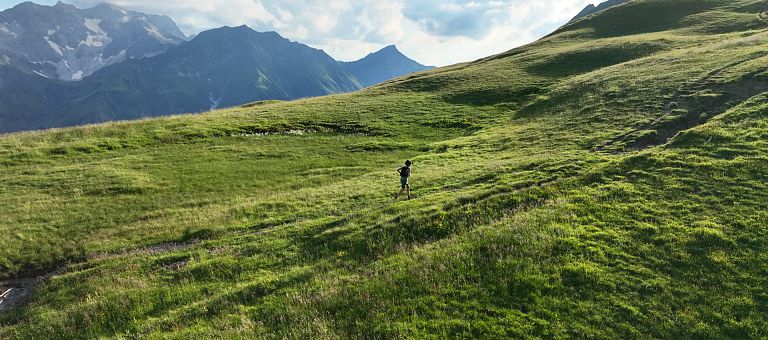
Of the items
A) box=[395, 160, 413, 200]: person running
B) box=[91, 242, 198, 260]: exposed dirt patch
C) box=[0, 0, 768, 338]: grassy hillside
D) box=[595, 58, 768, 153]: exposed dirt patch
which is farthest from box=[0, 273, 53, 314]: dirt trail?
box=[595, 58, 768, 153]: exposed dirt patch

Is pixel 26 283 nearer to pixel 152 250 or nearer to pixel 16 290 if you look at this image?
pixel 16 290

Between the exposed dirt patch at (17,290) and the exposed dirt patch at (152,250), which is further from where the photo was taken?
the exposed dirt patch at (152,250)

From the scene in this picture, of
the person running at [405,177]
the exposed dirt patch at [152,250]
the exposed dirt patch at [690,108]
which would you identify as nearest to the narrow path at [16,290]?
the exposed dirt patch at [152,250]

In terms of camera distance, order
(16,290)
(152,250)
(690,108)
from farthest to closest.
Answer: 1. (690,108)
2. (152,250)
3. (16,290)

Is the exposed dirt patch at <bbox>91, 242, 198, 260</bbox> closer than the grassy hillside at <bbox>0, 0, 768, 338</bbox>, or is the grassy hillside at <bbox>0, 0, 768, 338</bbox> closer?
the grassy hillside at <bbox>0, 0, 768, 338</bbox>

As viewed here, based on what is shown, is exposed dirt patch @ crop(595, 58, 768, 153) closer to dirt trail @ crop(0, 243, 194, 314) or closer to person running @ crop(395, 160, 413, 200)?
person running @ crop(395, 160, 413, 200)

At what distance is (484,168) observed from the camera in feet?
101

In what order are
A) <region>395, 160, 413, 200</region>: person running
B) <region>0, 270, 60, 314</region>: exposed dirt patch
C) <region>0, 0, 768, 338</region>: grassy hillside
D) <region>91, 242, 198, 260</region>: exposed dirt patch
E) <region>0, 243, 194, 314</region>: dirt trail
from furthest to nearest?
<region>395, 160, 413, 200</region>: person running < <region>91, 242, 198, 260</region>: exposed dirt patch < <region>0, 243, 194, 314</region>: dirt trail < <region>0, 270, 60, 314</region>: exposed dirt patch < <region>0, 0, 768, 338</region>: grassy hillside

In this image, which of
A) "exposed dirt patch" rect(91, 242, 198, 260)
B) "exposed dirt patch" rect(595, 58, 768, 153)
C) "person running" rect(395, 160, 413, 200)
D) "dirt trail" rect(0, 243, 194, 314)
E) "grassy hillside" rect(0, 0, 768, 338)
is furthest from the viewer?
"exposed dirt patch" rect(595, 58, 768, 153)

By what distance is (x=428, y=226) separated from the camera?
2134cm

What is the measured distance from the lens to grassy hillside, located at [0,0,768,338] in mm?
14398

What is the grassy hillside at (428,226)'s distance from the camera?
47.2 feet

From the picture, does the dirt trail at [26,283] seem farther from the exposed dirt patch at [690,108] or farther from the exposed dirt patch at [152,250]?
the exposed dirt patch at [690,108]

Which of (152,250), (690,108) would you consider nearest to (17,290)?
(152,250)
